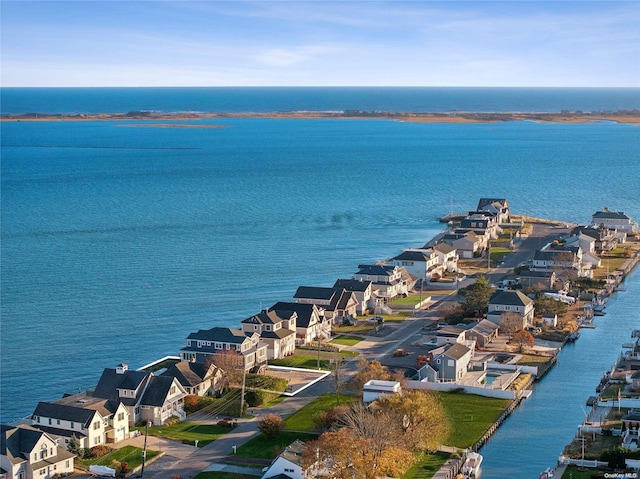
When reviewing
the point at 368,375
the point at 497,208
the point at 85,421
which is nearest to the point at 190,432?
the point at 85,421

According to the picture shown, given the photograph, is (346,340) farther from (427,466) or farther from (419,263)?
(427,466)

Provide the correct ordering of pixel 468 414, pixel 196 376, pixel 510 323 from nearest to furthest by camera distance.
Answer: pixel 468 414
pixel 196 376
pixel 510 323

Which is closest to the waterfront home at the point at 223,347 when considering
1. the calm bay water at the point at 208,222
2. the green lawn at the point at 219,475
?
the calm bay water at the point at 208,222

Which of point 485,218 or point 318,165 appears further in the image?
point 318,165

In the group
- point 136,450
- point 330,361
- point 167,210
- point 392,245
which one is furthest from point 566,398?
point 167,210

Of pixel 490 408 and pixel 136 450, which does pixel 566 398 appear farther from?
pixel 136 450

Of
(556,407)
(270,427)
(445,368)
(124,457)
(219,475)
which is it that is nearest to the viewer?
(219,475)

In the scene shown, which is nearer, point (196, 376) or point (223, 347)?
point (196, 376)

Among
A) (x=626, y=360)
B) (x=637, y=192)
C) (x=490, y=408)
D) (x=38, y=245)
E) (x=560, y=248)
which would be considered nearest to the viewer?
(x=490, y=408)
